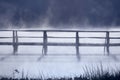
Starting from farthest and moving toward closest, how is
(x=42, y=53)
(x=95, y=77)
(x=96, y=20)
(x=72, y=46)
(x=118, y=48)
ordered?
(x=96, y=20)
(x=118, y=48)
(x=72, y=46)
(x=42, y=53)
(x=95, y=77)

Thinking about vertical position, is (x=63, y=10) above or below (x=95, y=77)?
above

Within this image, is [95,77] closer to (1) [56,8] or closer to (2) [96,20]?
(1) [56,8]

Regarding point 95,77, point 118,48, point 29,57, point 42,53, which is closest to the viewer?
point 95,77

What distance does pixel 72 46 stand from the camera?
36.3 ft

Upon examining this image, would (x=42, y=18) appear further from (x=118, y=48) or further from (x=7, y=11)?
(x=118, y=48)

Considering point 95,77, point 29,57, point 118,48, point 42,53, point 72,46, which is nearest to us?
point 95,77

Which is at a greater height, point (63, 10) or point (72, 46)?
point (63, 10)

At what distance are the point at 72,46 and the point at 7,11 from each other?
261 cm

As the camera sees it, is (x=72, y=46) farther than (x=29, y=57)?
Yes

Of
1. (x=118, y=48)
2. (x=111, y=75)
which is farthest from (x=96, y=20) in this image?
(x=111, y=75)

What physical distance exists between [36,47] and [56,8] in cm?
207

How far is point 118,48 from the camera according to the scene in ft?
38.9

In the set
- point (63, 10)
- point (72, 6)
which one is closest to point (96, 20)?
point (63, 10)

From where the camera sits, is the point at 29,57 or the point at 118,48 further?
the point at 118,48
